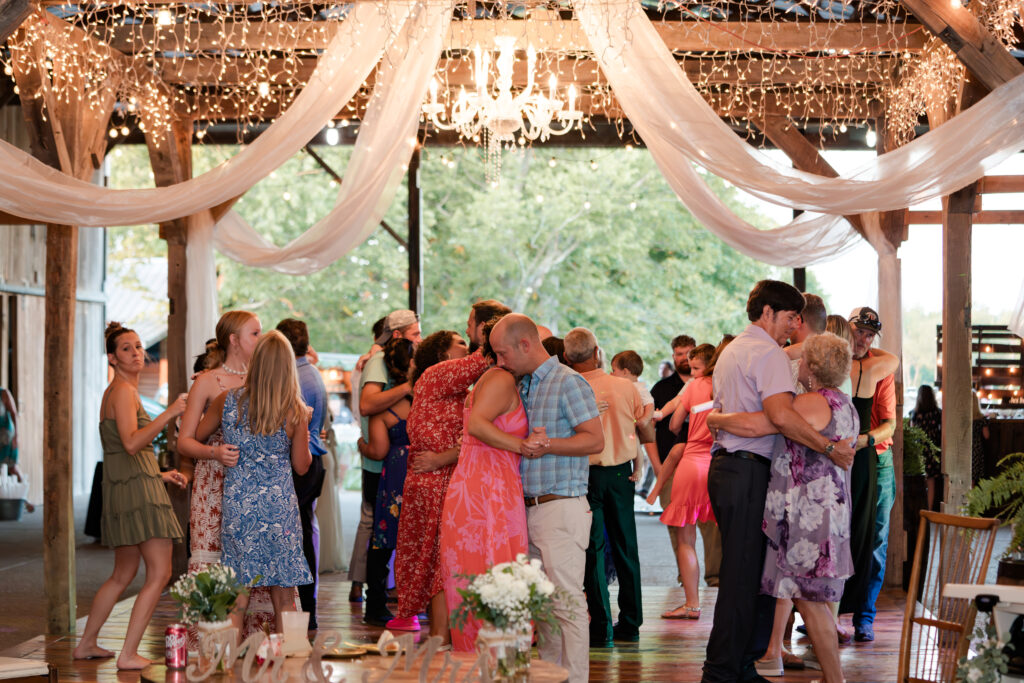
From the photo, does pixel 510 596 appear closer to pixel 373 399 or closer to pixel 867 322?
pixel 373 399

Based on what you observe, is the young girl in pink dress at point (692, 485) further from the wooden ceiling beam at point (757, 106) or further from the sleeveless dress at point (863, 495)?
the wooden ceiling beam at point (757, 106)

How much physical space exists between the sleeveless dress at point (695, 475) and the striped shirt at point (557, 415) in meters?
1.85

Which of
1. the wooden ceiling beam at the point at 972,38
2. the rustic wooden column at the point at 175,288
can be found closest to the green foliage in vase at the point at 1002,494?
the wooden ceiling beam at the point at 972,38

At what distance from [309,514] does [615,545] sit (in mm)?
1549

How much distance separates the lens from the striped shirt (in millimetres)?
4035

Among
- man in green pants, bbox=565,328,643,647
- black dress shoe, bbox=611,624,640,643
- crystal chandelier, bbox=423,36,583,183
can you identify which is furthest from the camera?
crystal chandelier, bbox=423,36,583,183

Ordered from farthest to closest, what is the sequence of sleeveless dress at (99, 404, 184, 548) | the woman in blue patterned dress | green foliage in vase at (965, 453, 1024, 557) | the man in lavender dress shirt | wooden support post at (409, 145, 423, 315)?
wooden support post at (409, 145, 423, 315), sleeveless dress at (99, 404, 184, 548), the woman in blue patterned dress, the man in lavender dress shirt, green foliage in vase at (965, 453, 1024, 557)

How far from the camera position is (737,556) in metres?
4.22

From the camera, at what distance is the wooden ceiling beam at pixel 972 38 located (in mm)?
4863

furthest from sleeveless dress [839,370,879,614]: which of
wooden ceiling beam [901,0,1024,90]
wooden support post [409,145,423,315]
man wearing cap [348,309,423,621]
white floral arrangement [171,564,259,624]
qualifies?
wooden support post [409,145,423,315]

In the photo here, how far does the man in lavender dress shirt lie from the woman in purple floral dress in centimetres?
6

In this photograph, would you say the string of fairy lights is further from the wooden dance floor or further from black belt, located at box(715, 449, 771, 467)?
the wooden dance floor

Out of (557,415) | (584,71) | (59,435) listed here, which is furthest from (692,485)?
(59,435)

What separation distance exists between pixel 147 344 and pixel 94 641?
13.3 metres
